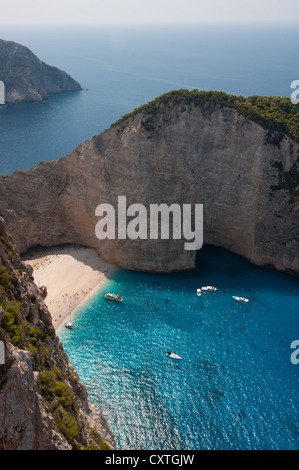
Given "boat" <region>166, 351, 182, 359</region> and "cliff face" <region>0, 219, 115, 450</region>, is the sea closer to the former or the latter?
"boat" <region>166, 351, 182, 359</region>

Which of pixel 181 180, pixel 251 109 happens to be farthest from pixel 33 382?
pixel 251 109

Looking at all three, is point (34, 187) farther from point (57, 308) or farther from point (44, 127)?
point (44, 127)

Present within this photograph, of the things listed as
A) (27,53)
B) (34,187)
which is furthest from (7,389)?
(27,53)

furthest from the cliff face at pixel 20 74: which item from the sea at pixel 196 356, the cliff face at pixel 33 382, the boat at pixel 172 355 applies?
the cliff face at pixel 33 382

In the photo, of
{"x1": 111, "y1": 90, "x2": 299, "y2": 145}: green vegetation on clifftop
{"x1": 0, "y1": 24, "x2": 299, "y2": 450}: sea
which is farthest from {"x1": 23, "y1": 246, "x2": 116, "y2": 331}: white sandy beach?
{"x1": 111, "y1": 90, "x2": 299, "y2": 145}: green vegetation on clifftop

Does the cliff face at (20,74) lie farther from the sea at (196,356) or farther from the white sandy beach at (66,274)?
the sea at (196,356)

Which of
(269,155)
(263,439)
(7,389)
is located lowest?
(263,439)

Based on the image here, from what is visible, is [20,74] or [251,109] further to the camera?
[20,74]

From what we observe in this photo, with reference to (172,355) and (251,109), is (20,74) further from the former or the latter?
(172,355)
